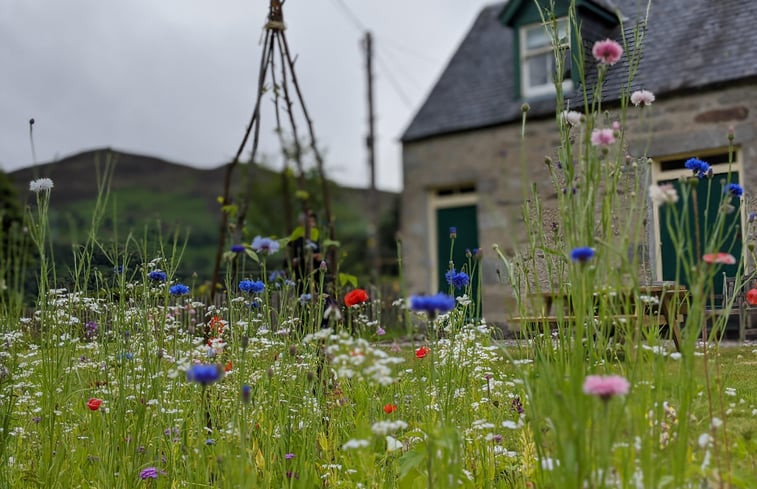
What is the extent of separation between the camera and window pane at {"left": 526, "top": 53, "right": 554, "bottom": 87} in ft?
36.0

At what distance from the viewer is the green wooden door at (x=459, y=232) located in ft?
37.7

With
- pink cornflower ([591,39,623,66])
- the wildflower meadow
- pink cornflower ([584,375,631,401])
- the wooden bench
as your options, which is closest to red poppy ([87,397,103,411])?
the wildflower meadow

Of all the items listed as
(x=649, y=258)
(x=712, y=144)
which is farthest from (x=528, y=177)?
(x=649, y=258)

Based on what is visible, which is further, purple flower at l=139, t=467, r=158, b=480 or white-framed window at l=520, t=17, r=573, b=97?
white-framed window at l=520, t=17, r=573, b=97

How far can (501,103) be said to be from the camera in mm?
11102

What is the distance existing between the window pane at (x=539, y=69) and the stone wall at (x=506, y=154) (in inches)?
31.4

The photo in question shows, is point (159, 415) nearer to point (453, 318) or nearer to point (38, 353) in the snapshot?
point (38, 353)

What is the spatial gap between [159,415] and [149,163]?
1231cm

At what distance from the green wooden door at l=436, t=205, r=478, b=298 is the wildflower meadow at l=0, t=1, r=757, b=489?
7.74m

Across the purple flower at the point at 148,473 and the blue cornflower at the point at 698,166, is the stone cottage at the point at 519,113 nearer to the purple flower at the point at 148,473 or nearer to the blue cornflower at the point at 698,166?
the blue cornflower at the point at 698,166

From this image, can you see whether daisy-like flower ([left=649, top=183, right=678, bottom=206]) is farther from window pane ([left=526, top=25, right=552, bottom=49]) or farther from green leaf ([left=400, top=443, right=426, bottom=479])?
window pane ([left=526, top=25, right=552, bottom=49])

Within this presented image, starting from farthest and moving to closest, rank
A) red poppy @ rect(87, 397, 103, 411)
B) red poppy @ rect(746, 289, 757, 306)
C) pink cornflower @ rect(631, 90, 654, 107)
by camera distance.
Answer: red poppy @ rect(746, 289, 757, 306) < red poppy @ rect(87, 397, 103, 411) < pink cornflower @ rect(631, 90, 654, 107)

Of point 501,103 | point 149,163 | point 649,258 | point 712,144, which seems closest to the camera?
point 649,258

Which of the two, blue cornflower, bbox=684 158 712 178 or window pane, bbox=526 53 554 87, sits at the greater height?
window pane, bbox=526 53 554 87
